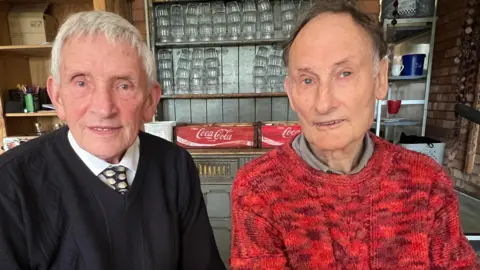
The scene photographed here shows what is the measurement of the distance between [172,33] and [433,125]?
2.71 meters

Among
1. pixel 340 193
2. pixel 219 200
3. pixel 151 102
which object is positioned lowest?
pixel 219 200

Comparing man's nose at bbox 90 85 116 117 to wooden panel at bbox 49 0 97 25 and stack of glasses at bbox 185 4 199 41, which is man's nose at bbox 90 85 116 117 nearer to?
stack of glasses at bbox 185 4 199 41

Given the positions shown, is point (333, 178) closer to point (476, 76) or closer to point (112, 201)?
point (112, 201)

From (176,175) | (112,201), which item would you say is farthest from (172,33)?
(112,201)

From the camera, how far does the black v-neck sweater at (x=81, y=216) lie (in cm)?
80

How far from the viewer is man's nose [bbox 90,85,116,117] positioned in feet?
2.75

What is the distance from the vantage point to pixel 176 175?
108 centimetres

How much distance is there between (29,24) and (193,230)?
7.85 ft

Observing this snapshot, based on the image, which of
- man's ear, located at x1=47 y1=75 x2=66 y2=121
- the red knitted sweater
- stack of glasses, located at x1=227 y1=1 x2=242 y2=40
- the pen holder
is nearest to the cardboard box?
the pen holder

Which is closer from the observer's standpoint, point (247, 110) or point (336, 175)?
point (336, 175)

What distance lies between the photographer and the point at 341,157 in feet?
2.93

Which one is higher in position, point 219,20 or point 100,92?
point 219,20

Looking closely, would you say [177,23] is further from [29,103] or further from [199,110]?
[29,103]

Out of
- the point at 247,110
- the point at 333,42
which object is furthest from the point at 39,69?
the point at 333,42
